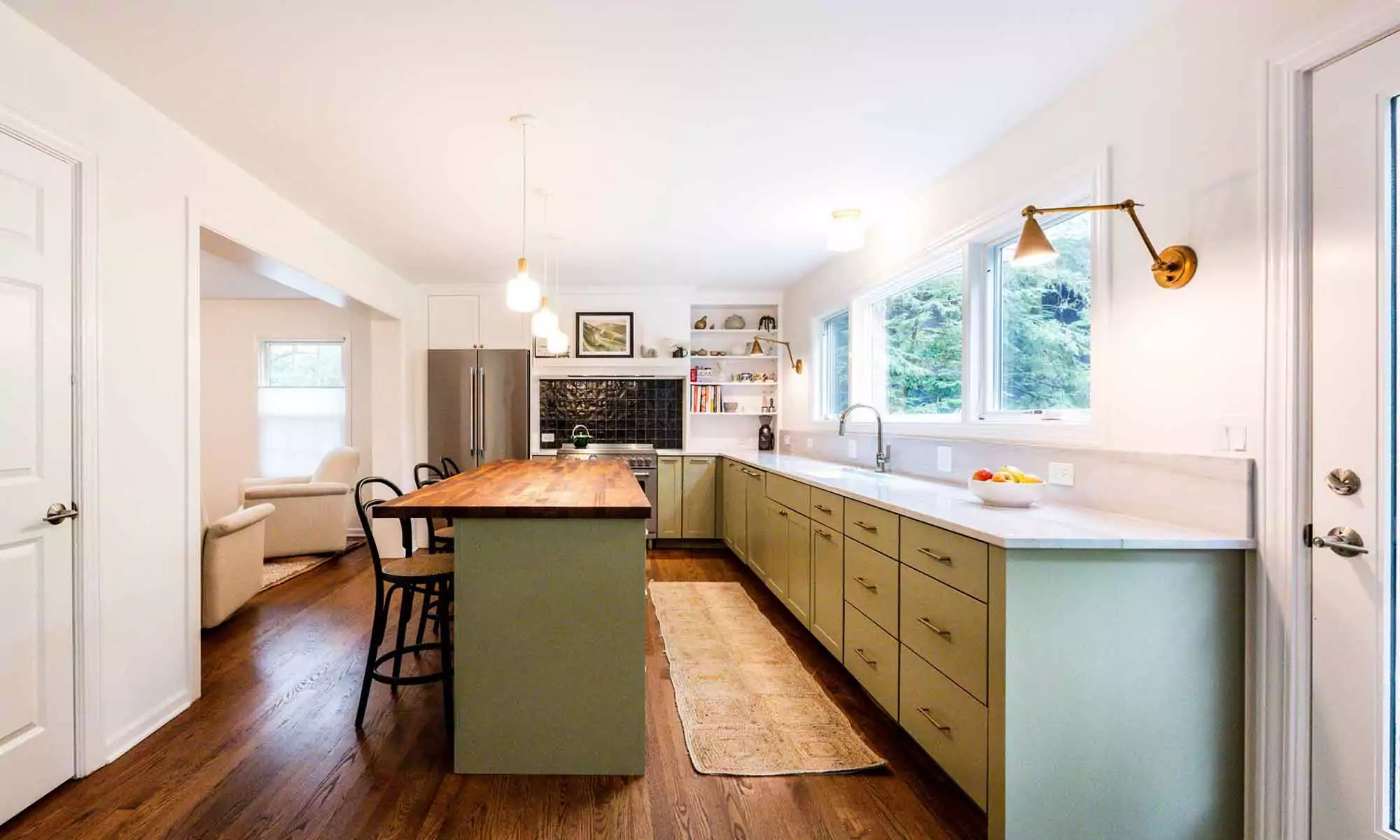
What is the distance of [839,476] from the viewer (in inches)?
133

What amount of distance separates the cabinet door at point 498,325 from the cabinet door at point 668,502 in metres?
1.66

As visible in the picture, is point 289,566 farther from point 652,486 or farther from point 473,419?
point 652,486

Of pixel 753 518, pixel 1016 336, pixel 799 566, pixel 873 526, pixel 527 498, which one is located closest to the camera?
pixel 527 498

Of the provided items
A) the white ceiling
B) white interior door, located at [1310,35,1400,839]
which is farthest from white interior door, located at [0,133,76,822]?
white interior door, located at [1310,35,1400,839]

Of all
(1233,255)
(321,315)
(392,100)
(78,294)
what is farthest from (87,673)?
(321,315)

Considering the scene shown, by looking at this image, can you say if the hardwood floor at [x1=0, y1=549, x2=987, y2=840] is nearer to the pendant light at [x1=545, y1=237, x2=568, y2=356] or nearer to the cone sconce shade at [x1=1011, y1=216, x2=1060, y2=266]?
the cone sconce shade at [x1=1011, y1=216, x2=1060, y2=266]

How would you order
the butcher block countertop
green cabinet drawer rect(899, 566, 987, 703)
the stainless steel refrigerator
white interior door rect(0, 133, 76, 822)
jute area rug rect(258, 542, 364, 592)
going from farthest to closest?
the stainless steel refrigerator
jute area rug rect(258, 542, 364, 592)
the butcher block countertop
white interior door rect(0, 133, 76, 822)
green cabinet drawer rect(899, 566, 987, 703)

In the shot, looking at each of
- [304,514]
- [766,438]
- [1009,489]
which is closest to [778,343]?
[766,438]

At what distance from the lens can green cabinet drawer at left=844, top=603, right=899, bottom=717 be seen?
2.28 metres

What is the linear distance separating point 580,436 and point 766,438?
5.76ft

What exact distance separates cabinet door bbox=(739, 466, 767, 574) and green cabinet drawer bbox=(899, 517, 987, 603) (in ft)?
6.66

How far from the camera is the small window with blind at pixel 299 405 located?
20.2ft

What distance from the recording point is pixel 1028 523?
A: 72.7 inches

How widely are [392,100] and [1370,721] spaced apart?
11.1 feet
